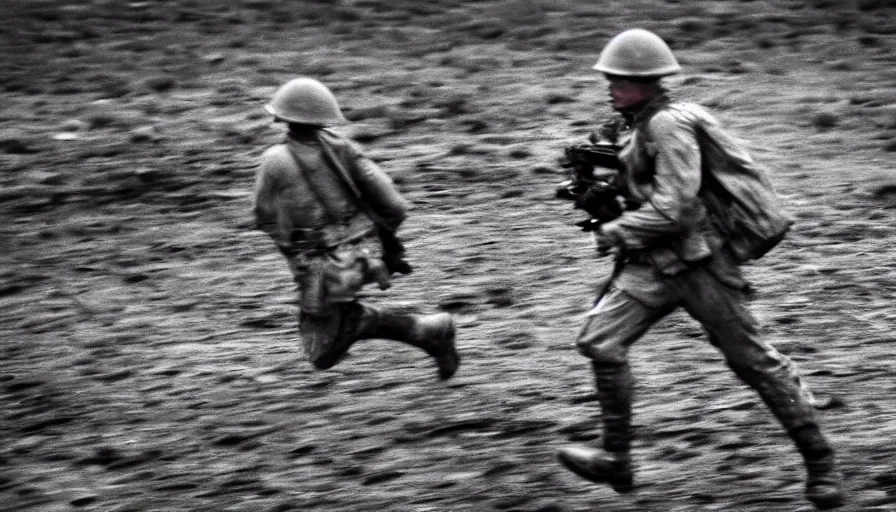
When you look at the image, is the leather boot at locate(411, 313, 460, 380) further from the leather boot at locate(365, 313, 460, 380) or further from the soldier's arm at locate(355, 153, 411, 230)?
the soldier's arm at locate(355, 153, 411, 230)

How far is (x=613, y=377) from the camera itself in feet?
19.5

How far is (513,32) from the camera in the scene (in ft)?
45.4

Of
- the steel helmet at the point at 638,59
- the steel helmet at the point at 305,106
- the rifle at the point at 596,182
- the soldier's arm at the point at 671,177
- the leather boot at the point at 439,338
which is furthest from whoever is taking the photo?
the leather boot at the point at 439,338

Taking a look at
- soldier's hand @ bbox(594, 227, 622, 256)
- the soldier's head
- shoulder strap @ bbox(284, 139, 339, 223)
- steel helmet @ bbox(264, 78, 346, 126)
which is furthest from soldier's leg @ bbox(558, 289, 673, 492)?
steel helmet @ bbox(264, 78, 346, 126)

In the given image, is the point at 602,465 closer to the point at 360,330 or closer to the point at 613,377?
the point at 613,377

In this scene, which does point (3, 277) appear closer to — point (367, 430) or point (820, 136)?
point (367, 430)

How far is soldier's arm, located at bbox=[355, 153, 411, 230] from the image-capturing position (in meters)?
6.72

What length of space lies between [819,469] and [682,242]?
103 cm

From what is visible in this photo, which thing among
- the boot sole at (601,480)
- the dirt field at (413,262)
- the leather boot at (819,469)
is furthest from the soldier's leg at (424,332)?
the leather boot at (819,469)

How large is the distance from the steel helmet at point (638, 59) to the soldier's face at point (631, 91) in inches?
1.5

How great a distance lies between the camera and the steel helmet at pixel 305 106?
21.2 ft

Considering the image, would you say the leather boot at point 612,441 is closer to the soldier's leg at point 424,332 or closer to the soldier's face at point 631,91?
the soldier's face at point 631,91

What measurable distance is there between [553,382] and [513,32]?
22.7 feet

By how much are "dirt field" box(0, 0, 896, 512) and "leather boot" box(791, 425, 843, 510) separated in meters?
0.14
